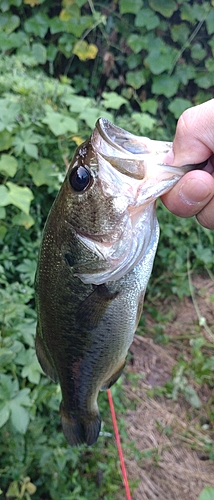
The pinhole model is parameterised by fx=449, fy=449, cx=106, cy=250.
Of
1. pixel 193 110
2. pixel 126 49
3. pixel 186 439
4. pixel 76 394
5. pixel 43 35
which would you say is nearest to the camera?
pixel 193 110

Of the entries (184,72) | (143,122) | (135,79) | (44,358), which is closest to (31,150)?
(143,122)

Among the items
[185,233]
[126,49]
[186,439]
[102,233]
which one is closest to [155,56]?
[126,49]

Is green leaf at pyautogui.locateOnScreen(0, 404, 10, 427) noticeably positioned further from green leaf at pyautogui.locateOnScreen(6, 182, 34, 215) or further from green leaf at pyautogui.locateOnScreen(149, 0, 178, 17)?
green leaf at pyautogui.locateOnScreen(149, 0, 178, 17)

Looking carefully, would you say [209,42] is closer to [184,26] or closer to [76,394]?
[184,26]

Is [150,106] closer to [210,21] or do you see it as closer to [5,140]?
[210,21]

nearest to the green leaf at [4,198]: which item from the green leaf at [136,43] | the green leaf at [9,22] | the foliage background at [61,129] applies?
the foliage background at [61,129]

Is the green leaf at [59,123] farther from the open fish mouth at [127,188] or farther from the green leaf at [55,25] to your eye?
the green leaf at [55,25]

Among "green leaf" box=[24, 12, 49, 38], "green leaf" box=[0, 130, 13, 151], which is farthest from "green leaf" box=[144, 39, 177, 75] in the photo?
"green leaf" box=[0, 130, 13, 151]

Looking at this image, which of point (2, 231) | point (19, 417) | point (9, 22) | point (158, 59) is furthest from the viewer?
point (158, 59)
